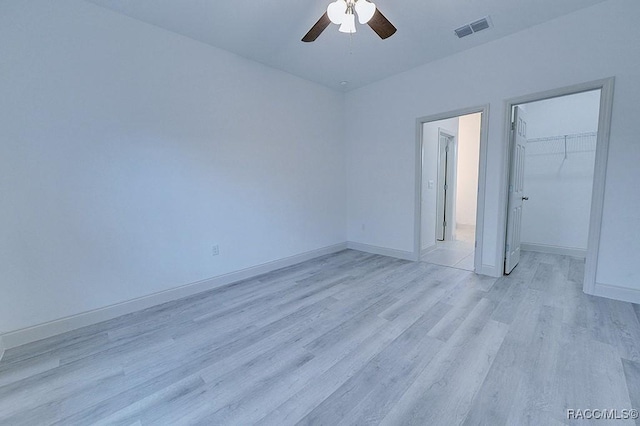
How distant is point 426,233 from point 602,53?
287 cm

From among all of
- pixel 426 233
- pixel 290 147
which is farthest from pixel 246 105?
pixel 426 233

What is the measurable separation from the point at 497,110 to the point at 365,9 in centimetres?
217

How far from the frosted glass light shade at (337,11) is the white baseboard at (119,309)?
2838 mm

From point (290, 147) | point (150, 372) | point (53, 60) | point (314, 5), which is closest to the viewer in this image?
point (150, 372)

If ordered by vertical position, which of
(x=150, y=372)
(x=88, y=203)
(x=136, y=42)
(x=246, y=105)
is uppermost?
(x=136, y=42)

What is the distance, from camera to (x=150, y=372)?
1.66 meters

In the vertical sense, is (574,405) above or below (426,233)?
below

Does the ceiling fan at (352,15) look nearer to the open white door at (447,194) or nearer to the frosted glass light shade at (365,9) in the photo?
the frosted glass light shade at (365,9)

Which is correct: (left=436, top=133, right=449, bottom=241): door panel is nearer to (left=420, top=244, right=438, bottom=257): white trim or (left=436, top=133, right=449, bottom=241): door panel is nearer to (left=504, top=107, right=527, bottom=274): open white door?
(left=420, top=244, right=438, bottom=257): white trim

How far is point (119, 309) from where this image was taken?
2396mm

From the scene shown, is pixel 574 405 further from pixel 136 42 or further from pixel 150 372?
pixel 136 42

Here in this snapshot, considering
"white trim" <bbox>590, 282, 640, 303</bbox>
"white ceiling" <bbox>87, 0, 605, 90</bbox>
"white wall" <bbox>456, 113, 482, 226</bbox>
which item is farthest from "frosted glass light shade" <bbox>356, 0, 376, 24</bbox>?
"white wall" <bbox>456, 113, 482, 226</bbox>

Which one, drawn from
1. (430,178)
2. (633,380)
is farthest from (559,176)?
(633,380)

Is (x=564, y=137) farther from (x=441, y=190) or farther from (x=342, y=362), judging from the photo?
(x=342, y=362)
